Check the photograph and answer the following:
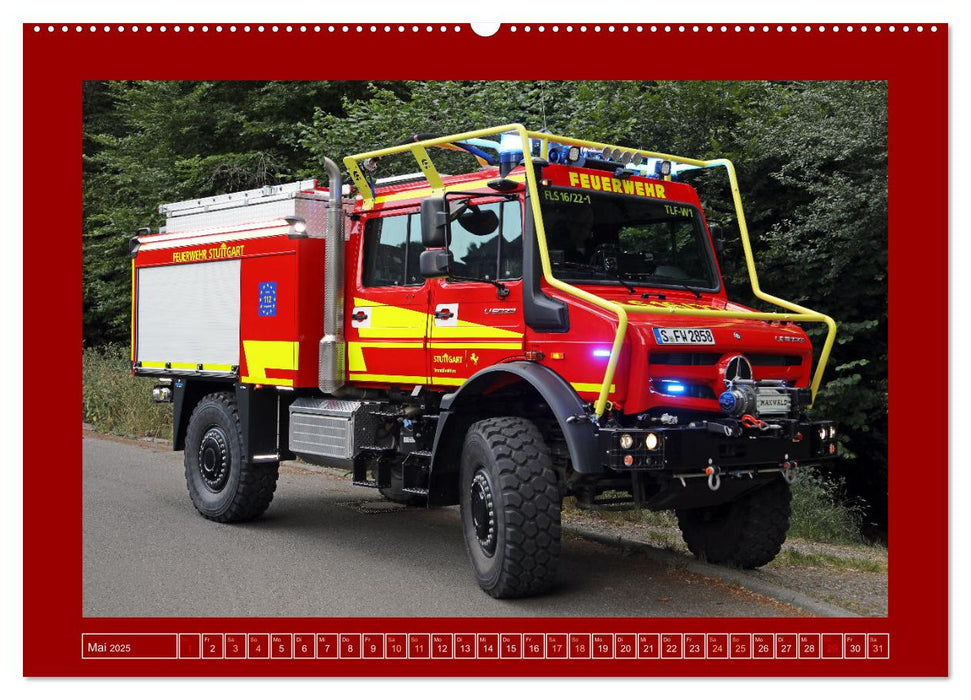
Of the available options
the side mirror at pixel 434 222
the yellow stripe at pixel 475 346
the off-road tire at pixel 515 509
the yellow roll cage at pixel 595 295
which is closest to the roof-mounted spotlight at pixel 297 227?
the yellow roll cage at pixel 595 295

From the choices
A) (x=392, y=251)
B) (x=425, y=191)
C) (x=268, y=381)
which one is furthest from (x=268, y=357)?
(x=425, y=191)

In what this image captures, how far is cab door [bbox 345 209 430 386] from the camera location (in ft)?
26.3

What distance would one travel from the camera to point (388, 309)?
8.29 m

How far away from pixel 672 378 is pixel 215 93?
13.4 meters

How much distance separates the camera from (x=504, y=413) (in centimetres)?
749

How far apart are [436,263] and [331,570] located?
97.0 inches

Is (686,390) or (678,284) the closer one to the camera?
(686,390)

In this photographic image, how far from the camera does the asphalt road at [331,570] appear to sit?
664 centimetres

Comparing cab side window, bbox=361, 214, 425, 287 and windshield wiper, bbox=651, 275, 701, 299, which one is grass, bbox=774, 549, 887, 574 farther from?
cab side window, bbox=361, 214, 425, 287

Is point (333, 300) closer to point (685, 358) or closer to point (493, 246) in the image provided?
point (493, 246)

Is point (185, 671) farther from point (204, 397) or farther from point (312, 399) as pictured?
point (204, 397)

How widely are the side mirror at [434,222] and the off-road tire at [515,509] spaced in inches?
50.2

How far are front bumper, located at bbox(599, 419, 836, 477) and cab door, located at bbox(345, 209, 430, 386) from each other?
2215 mm

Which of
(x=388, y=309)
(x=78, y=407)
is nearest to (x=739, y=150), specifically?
(x=388, y=309)
